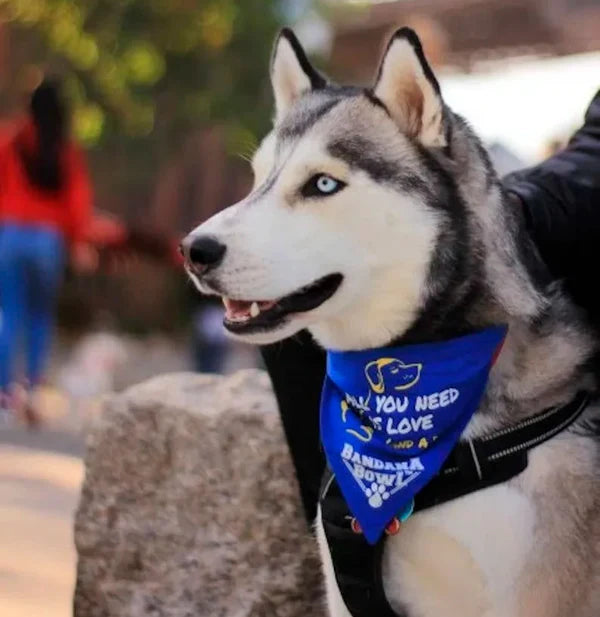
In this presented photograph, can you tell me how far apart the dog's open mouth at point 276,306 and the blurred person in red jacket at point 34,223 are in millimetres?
5331

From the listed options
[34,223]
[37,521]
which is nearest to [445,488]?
[37,521]

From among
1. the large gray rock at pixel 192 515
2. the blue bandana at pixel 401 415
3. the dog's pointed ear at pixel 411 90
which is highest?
the dog's pointed ear at pixel 411 90

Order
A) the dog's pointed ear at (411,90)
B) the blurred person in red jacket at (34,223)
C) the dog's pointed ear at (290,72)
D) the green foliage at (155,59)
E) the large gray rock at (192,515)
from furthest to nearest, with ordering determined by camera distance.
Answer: the green foliage at (155,59) → the blurred person in red jacket at (34,223) → the large gray rock at (192,515) → the dog's pointed ear at (290,72) → the dog's pointed ear at (411,90)

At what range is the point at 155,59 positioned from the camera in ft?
57.7

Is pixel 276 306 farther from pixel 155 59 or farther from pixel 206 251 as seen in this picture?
pixel 155 59

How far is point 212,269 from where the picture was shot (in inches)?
101

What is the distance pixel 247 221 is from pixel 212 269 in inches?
5.4

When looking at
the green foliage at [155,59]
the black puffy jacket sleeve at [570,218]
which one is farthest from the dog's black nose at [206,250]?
the green foliage at [155,59]

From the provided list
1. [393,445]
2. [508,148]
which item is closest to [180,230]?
[508,148]

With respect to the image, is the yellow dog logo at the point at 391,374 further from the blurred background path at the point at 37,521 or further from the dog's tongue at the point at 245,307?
the blurred background path at the point at 37,521

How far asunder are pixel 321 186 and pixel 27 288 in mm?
5459

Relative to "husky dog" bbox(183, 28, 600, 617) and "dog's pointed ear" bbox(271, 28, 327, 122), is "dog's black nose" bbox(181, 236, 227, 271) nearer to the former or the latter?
"husky dog" bbox(183, 28, 600, 617)

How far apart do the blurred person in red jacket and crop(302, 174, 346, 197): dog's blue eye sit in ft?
17.3

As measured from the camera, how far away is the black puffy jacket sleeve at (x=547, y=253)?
3098 millimetres
